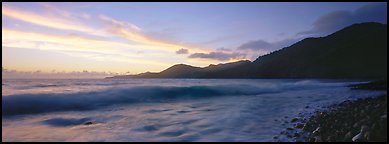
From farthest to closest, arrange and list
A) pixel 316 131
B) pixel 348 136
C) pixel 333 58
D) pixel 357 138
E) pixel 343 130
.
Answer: pixel 333 58, pixel 316 131, pixel 343 130, pixel 348 136, pixel 357 138

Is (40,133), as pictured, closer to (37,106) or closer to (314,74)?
(37,106)

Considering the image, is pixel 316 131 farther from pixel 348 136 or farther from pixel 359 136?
pixel 359 136

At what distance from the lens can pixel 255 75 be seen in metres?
117

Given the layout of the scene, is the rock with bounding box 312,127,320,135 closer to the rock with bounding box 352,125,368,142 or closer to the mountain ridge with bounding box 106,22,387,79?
the rock with bounding box 352,125,368,142

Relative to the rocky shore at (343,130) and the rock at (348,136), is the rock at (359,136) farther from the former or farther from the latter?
the rock at (348,136)

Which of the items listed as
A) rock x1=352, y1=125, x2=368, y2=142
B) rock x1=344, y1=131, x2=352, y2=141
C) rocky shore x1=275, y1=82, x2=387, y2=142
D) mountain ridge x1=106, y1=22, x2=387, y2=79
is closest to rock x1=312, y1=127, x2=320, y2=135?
rocky shore x1=275, y1=82, x2=387, y2=142

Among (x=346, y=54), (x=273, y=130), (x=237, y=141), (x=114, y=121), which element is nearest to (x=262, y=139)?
(x=237, y=141)

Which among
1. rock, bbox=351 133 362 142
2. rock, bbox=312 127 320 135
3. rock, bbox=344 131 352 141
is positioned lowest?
rock, bbox=312 127 320 135

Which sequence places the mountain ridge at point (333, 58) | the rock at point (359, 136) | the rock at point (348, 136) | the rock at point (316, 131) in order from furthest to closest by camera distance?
the mountain ridge at point (333, 58)
the rock at point (316, 131)
the rock at point (348, 136)
the rock at point (359, 136)

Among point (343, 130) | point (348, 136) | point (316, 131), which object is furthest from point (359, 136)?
point (316, 131)

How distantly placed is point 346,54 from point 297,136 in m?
94.0

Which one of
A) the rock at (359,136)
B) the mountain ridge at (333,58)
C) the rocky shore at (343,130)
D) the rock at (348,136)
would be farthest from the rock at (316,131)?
the mountain ridge at (333,58)

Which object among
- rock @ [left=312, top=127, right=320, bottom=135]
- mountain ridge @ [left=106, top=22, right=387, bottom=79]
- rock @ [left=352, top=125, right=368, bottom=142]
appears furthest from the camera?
mountain ridge @ [left=106, top=22, right=387, bottom=79]

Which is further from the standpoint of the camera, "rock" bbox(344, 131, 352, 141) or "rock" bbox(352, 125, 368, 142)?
"rock" bbox(344, 131, 352, 141)
